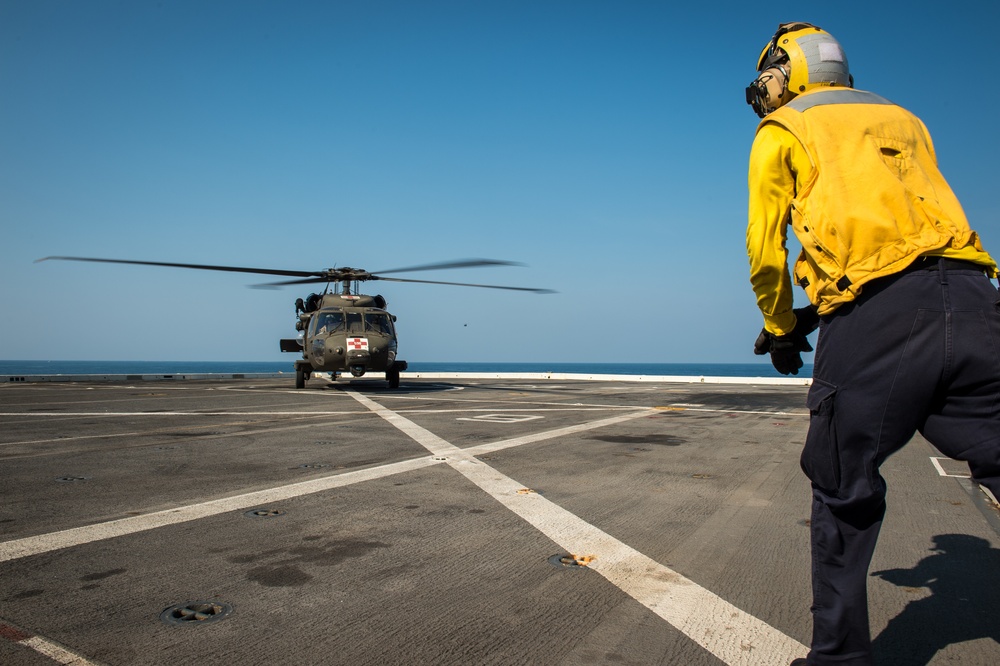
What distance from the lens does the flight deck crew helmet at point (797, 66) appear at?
7.61 feet

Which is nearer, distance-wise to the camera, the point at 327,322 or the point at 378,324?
the point at 327,322

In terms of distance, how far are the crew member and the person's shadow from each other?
0.44 metres

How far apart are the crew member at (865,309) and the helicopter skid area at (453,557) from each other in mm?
522

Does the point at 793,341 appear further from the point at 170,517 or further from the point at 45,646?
the point at 170,517

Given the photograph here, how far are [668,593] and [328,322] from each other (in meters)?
15.8

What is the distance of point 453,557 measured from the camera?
9.95 feet

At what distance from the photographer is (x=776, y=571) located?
9.57 feet

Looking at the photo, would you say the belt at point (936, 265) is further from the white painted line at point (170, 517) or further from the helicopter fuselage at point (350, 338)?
the helicopter fuselage at point (350, 338)

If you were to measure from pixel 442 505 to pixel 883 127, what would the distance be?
3.17 meters

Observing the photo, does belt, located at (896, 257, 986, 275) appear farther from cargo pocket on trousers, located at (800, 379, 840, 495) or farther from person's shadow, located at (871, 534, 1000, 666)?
person's shadow, located at (871, 534, 1000, 666)

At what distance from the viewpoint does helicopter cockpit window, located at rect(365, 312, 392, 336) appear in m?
17.5

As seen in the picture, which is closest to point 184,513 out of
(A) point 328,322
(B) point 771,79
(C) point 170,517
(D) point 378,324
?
(C) point 170,517

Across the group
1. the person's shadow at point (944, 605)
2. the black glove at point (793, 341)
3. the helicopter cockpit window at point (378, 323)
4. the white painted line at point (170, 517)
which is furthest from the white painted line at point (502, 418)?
the helicopter cockpit window at point (378, 323)

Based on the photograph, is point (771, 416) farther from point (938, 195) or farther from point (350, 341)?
point (350, 341)
